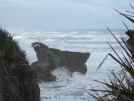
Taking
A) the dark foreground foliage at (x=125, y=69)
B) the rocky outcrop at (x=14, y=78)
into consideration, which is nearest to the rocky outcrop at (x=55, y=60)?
the rocky outcrop at (x=14, y=78)

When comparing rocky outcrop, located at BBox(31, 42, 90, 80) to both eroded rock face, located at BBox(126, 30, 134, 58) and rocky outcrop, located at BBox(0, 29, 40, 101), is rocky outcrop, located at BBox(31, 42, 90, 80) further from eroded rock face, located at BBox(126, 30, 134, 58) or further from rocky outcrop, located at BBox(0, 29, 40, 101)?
eroded rock face, located at BBox(126, 30, 134, 58)

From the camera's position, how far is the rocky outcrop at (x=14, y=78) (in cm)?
1169

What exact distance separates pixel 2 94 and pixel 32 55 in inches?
1464

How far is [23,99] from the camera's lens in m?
12.8

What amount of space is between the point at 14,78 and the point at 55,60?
34.8 m

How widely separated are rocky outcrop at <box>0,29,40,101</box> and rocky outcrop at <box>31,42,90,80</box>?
26.8 metres

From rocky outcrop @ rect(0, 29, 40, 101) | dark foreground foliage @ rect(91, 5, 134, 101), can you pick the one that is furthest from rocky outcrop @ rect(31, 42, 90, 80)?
dark foreground foliage @ rect(91, 5, 134, 101)

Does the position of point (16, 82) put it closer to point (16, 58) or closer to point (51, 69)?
point (16, 58)

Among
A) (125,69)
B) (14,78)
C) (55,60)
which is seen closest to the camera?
(125,69)

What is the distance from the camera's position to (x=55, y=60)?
155ft

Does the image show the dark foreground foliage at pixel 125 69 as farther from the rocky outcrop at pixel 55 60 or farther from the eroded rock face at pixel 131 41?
the rocky outcrop at pixel 55 60

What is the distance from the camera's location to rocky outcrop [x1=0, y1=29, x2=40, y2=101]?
1169 centimetres

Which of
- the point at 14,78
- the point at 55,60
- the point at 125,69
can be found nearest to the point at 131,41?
the point at 125,69

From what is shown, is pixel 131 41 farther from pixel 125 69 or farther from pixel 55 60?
pixel 55 60
